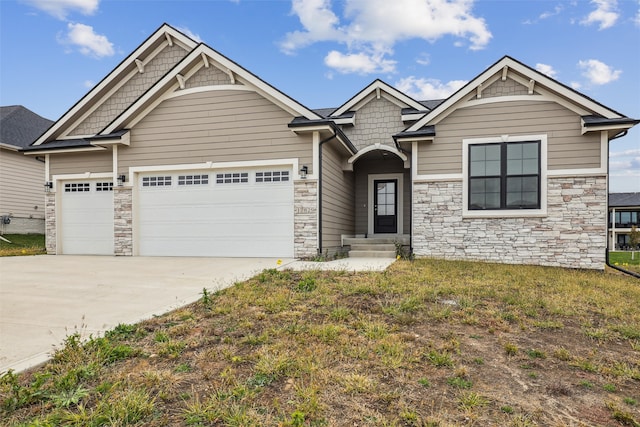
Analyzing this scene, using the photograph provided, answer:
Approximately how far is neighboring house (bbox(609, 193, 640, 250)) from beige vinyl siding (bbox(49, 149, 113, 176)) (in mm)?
48835

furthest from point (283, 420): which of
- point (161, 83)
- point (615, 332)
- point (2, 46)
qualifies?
point (2, 46)

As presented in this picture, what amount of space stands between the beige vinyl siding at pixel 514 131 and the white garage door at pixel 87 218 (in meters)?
9.80

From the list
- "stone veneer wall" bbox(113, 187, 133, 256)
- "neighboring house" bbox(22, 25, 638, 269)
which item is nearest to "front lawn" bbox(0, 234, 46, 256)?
"neighboring house" bbox(22, 25, 638, 269)

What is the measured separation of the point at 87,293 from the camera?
5.88 meters

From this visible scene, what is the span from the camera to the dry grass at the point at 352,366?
2.49 metres

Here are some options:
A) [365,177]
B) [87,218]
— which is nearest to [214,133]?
[87,218]

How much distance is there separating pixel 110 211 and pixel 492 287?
11.1m

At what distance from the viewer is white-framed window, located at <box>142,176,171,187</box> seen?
36.0ft

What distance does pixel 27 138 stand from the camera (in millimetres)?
19109

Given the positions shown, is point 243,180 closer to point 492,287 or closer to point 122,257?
point 122,257

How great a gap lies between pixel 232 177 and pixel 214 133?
136 centimetres

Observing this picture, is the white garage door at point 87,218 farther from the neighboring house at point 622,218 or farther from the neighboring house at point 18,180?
the neighboring house at point 622,218

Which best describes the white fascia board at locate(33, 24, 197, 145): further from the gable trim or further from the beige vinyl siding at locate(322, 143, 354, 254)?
the beige vinyl siding at locate(322, 143, 354, 254)

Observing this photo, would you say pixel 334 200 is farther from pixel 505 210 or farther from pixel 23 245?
pixel 23 245
